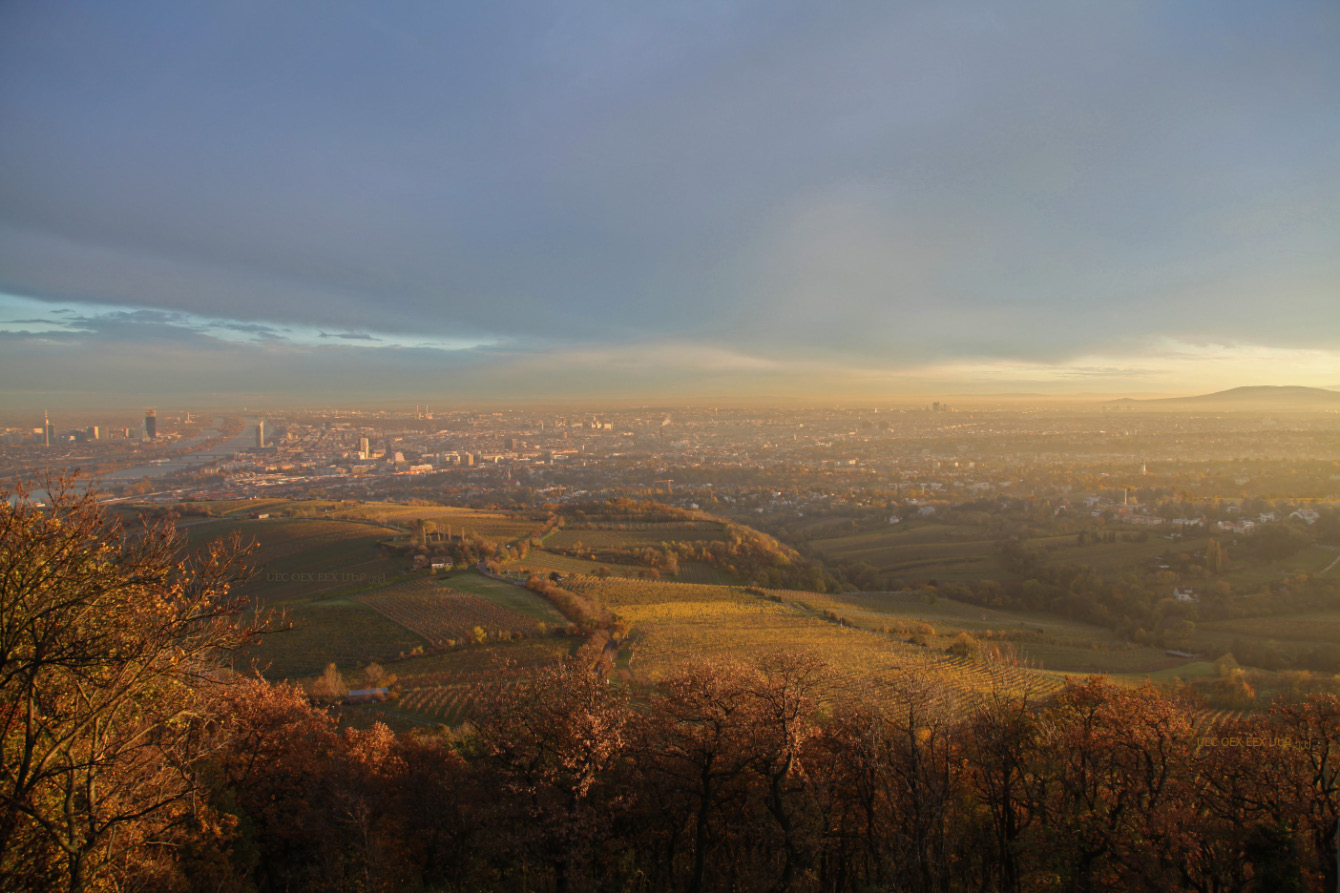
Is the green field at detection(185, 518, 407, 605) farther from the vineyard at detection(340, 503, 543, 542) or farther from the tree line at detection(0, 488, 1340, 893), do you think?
the tree line at detection(0, 488, 1340, 893)

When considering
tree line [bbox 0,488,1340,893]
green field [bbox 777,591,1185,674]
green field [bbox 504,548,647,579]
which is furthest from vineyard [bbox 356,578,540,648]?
green field [bbox 777,591,1185,674]

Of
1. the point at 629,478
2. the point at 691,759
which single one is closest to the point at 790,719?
the point at 691,759

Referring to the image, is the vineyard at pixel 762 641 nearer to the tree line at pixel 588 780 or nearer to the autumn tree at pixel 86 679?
the tree line at pixel 588 780

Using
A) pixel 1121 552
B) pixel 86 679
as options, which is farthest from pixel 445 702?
pixel 1121 552

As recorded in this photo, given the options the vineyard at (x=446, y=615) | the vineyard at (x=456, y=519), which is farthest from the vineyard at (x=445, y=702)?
the vineyard at (x=456, y=519)

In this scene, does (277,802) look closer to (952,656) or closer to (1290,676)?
(952,656)

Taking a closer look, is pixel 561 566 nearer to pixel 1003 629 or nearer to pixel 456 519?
pixel 456 519
